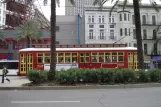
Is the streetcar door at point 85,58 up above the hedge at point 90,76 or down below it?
above

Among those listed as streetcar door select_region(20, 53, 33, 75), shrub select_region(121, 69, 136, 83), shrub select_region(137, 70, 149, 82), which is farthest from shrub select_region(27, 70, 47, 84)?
streetcar door select_region(20, 53, 33, 75)

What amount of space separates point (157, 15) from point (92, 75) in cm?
4884

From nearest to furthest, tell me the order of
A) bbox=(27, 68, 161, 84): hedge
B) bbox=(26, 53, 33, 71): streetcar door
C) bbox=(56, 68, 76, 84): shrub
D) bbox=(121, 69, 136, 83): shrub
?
bbox=(56, 68, 76, 84): shrub, bbox=(27, 68, 161, 84): hedge, bbox=(121, 69, 136, 83): shrub, bbox=(26, 53, 33, 71): streetcar door

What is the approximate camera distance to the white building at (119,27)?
62.5m

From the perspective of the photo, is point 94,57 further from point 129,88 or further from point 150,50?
point 150,50

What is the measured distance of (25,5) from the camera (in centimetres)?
810

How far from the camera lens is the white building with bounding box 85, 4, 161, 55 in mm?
62500

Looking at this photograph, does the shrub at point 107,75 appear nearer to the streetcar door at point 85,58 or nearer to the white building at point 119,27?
the streetcar door at point 85,58

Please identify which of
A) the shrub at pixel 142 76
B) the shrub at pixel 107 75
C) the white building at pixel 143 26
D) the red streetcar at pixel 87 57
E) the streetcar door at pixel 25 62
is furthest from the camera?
the white building at pixel 143 26

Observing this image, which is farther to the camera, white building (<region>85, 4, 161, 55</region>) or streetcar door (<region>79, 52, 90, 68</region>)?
white building (<region>85, 4, 161, 55</region>)

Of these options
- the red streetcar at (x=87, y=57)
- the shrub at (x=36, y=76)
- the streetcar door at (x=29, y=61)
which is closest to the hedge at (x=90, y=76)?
the shrub at (x=36, y=76)

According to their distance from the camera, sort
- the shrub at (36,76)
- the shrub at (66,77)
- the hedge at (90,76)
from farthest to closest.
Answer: the shrub at (36,76) → the hedge at (90,76) → the shrub at (66,77)

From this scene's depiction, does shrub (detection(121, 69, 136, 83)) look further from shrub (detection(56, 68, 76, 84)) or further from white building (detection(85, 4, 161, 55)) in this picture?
white building (detection(85, 4, 161, 55))

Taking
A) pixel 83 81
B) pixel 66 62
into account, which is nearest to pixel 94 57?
pixel 66 62
